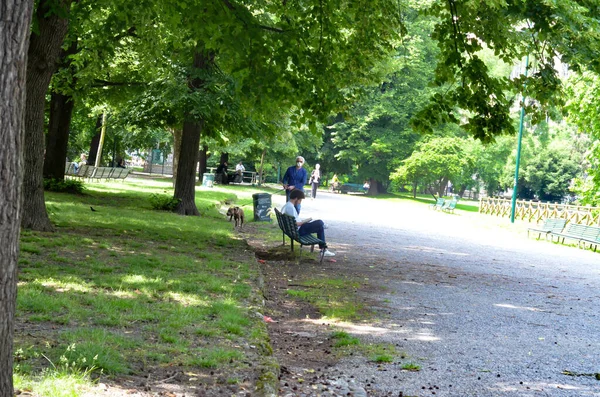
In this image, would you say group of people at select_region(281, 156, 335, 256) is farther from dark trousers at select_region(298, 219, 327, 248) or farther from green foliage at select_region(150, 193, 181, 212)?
green foliage at select_region(150, 193, 181, 212)

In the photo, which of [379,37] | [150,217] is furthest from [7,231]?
[150,217]

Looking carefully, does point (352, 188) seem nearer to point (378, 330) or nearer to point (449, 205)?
point (449, 205)

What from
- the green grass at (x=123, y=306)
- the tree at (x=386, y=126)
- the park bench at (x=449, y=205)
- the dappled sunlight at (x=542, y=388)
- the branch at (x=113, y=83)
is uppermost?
the tree at (x=386, y=126)

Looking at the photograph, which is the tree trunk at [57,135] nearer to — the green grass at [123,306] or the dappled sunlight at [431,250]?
the green grass at [123,306]

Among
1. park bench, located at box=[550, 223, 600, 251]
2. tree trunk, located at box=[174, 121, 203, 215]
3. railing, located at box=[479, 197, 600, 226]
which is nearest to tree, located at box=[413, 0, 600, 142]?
tree trunk, located at box=[174, 121, 203, 215]

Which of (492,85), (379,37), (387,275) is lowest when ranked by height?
(387,275)

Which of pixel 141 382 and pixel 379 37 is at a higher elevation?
pixel 379 37

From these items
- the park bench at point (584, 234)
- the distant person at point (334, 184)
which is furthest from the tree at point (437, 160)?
the park bench at point (584, 234)

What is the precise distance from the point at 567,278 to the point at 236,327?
9.53m

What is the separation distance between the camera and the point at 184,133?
20.4 meters

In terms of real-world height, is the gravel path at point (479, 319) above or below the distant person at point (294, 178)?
below

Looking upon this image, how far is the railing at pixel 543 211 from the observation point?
2945 centimetres

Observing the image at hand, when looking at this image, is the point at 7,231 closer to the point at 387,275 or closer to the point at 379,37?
the point at 387,275

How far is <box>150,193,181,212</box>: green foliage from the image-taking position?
2123 centimetres
